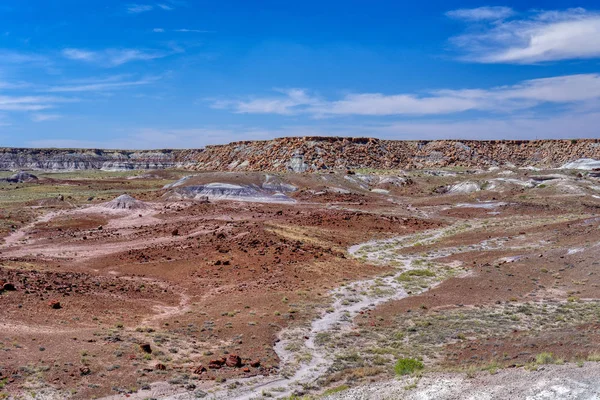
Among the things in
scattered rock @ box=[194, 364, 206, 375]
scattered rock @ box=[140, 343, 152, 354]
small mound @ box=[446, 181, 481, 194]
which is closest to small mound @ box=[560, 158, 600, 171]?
small mound @ box=[446, 181, 481, 194]

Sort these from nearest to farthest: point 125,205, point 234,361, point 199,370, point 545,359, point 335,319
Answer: point 545,359
point 199,370
point 234,361
point 335,319
point 125,205

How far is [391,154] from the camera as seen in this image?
140125 millimetres

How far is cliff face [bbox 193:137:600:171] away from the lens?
126m

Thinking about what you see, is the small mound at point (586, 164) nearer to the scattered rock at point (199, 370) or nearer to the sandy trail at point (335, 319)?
the sandy trail at point (335, 319)

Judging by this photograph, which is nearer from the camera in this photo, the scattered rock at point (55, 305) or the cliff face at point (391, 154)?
the scattered rock at point (55, 305)

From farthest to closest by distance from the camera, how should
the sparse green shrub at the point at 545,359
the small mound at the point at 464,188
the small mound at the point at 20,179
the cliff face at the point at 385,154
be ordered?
the cliff face at the point at 385,154, the small mound at the point at 20,179, the small mound at the point at 464,188, the sparse green shrub at the point at 545,359

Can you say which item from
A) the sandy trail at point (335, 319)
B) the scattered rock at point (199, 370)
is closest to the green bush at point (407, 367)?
A: the sandy trail at point (335, 319)

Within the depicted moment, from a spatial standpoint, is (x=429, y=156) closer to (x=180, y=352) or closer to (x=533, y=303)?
(x=533, y=303)

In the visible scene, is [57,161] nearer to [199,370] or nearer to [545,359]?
[199,370]

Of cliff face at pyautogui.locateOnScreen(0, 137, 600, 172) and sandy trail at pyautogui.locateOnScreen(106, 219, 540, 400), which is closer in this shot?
sandy trail at pyautogui.locateOnScreen(106, 219, 540, 400)

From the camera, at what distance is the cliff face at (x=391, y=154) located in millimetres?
126000

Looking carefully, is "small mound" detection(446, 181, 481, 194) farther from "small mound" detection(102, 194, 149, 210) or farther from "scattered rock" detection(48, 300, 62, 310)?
"scattered rock" detection(48, 300, 62, 310)

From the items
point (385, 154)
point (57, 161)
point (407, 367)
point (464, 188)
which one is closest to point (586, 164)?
point (464, 188)

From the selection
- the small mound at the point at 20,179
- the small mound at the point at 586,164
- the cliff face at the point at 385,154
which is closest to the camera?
the small mound at the point at 586,164
